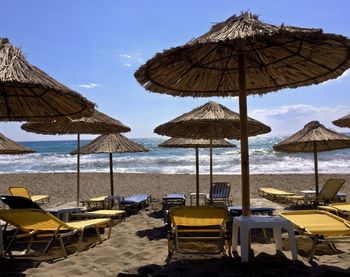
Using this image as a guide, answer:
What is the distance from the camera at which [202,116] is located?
5812 mm

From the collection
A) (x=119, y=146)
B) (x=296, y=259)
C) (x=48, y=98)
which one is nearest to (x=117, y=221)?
(x=119, y=146)

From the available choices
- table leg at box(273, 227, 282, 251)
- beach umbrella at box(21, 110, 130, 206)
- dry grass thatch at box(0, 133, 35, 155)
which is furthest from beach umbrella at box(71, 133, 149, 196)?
table leg at box(273, 227, 282, 251)

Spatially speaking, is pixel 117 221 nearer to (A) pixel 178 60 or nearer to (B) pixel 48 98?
(B) pixel 48 98

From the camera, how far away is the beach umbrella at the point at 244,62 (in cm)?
316

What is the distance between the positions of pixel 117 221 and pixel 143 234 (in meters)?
1.40

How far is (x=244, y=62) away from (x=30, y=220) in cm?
280

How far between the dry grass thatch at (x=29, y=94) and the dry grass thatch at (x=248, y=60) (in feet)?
2.80

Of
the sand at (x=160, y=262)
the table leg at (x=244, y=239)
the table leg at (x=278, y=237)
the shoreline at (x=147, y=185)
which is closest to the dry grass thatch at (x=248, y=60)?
the table leg at (x=244, y=239)

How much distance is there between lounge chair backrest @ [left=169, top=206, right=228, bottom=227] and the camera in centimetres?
393

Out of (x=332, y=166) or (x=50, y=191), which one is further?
(x=332, y=166)

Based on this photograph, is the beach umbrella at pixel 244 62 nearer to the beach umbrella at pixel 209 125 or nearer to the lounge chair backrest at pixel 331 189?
the beach umbrella at pixel 209 125

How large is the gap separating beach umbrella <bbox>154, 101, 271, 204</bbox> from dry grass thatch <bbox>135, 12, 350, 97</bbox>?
0.97m

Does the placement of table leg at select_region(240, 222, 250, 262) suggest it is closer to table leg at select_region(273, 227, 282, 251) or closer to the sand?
the sand

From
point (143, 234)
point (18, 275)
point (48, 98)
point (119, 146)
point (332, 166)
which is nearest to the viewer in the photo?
point (18, 275)
